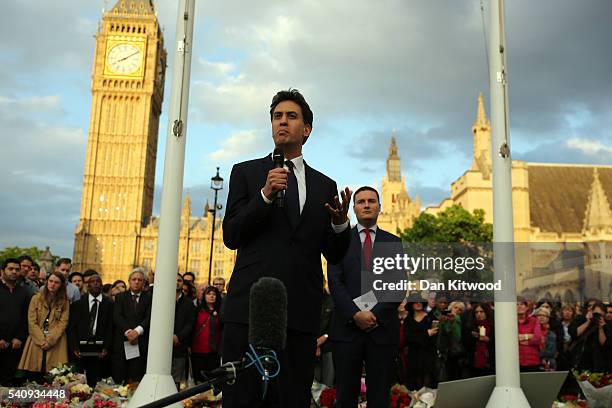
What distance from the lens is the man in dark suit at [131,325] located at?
9.36m

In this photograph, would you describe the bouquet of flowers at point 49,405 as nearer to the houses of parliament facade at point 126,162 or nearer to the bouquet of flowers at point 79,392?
the bouquet of flowers at point 79,392

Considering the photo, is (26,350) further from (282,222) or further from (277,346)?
(277,346)

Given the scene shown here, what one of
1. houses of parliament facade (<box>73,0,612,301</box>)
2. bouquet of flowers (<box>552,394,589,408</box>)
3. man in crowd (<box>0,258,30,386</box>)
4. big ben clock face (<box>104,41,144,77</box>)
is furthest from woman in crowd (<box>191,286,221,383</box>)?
big ben clock face (<box>104,41,144,77</box>)

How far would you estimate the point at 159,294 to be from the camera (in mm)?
6148

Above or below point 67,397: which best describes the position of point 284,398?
above

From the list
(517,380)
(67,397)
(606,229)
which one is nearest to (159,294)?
(67,397)

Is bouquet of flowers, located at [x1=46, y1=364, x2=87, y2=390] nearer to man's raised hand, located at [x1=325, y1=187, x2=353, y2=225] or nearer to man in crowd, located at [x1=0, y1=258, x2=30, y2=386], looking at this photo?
man in crowd, located at [x1=0, y1=258, x2=30, y2=386]

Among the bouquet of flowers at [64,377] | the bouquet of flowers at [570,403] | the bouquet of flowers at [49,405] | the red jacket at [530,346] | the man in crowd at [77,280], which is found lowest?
the bouquet of flowers at [570,403]

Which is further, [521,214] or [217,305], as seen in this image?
[521,214]

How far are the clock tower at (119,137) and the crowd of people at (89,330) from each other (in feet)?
253

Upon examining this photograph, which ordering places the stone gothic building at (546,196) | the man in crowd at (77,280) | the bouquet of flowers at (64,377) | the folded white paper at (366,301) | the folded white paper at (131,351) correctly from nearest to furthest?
the folded white paper at (366,301) → the bouquet of flowers at (64,377) → the folded white paper at (131,351) → the man in crowd at (77,280) → the stone gothic building at (546,196)

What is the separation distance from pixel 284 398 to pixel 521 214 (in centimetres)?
5805

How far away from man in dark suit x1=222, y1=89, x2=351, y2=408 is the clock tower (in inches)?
3330

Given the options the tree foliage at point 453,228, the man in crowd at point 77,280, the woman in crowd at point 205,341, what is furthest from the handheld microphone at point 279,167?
the tree foliage at point 453,228
